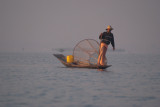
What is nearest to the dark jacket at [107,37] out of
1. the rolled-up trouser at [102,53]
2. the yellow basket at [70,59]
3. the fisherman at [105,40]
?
the fisherman at [105,40]

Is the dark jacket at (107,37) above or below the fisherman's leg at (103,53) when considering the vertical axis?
above

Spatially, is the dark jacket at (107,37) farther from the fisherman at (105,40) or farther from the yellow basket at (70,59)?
the yellow basket at (70,59)

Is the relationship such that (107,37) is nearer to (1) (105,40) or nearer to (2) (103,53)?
(1) (105,40)

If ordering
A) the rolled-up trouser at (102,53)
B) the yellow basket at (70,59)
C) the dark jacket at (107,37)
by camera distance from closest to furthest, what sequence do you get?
the dark jacket at (107,37) < the rolled-up trouser at (102,53) < the yellow basket at (70,59)

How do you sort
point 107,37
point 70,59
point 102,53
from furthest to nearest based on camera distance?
1. point 70,59
2. point 102,53
3. point 107,37

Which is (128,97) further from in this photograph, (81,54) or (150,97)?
(81,54)

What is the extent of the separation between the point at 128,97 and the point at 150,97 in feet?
2.59

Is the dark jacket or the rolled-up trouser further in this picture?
the rolled-up trouser

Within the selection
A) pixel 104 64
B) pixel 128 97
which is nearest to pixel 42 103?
pixel 128 97

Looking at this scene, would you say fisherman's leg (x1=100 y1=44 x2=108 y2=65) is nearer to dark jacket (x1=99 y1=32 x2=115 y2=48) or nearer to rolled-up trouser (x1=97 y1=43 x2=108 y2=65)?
rolled-up trouser (x1=97 y1=43 x2=108 y2=65)

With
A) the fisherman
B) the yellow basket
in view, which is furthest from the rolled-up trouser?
the yellow basket

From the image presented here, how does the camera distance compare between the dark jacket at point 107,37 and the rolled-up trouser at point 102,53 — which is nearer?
the dark jacket at point 107,37

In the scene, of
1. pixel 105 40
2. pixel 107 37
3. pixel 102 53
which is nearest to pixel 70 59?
pixel 102 53

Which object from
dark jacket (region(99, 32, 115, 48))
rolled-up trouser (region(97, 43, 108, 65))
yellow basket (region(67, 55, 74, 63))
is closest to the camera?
dark jacket (region(99, 32, 115, 48))
